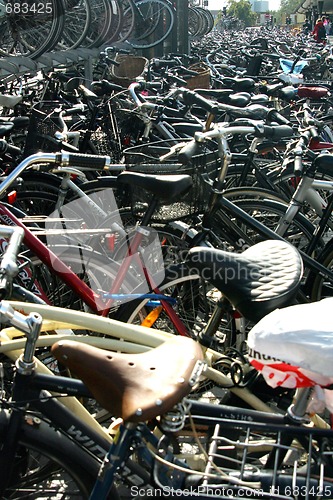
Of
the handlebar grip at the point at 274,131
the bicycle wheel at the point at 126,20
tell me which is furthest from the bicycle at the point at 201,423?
the bicycle wheel at the point at 126,20

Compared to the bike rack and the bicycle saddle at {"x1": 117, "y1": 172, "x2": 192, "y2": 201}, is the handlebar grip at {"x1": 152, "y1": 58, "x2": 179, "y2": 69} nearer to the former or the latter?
the bike rack

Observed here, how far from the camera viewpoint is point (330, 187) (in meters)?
3.20

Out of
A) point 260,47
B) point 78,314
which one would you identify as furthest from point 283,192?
point 260,47

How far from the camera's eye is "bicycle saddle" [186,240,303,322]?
182 centimetres

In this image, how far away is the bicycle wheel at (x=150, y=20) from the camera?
1066 cm

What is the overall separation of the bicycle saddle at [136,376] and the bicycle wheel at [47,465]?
362 mm

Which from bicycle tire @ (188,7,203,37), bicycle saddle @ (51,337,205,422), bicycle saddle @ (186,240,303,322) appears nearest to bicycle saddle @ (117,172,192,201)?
bicycle saddle @ (186,240,303,322)

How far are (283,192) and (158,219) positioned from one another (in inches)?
70.4

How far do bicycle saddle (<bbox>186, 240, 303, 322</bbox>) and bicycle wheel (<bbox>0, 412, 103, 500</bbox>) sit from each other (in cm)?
72

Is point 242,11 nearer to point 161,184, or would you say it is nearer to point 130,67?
point 130,67

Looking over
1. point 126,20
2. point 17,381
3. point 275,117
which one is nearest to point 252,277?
point 17,381

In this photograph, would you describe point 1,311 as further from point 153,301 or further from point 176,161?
point 176,161

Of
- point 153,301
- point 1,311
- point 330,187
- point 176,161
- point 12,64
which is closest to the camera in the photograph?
point 1,311

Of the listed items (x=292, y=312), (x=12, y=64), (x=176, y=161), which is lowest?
(x=292, y=312)
